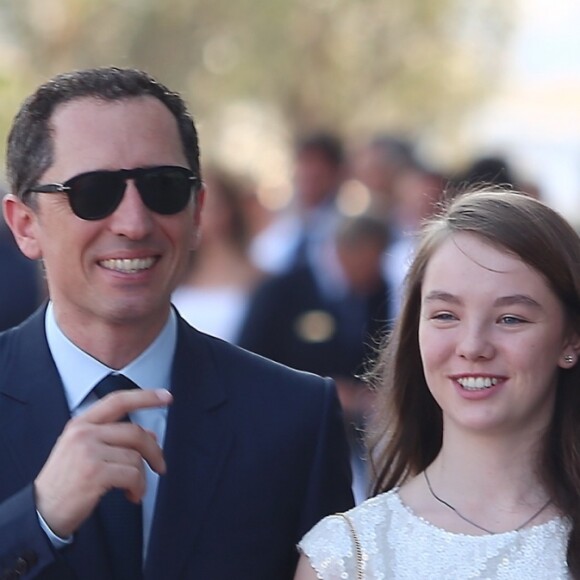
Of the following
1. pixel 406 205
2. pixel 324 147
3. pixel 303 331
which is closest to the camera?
pixel 303 331

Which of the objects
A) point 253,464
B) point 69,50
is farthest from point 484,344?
point 69,50

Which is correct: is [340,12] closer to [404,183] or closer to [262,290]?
[404,183]

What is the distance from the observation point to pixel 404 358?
128 inches

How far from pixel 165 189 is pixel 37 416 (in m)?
0.55

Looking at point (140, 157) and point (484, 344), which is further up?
point (140, 157)

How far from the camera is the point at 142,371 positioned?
312 centimetres

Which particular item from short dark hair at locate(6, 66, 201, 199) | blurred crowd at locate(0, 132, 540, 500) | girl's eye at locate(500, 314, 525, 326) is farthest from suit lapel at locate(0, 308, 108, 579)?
blurred crowd at locate(0, 132, 540, 500)

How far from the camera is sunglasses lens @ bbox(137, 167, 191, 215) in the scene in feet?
10.0

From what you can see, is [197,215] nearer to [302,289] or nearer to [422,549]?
[422,549]

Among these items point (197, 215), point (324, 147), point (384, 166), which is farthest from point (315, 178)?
point (197, 215)

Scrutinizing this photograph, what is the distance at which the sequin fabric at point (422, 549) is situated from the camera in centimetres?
289

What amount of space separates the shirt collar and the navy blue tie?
9.7 inches

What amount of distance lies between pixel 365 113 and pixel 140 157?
866 inches

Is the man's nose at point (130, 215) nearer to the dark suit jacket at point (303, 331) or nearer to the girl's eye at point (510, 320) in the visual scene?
the girl's eye at point (510, 320)
